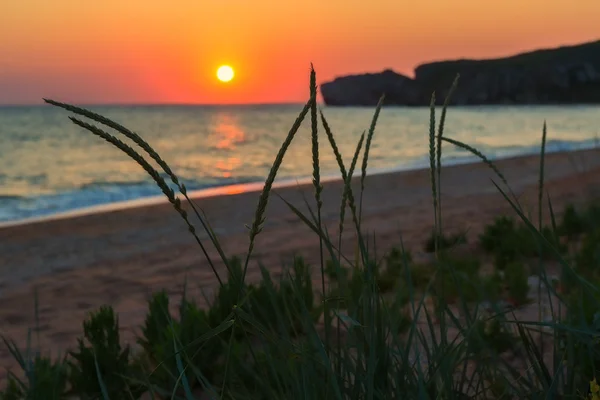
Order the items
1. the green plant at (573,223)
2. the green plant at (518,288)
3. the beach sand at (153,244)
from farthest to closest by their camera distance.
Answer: the green plant at (573,223) < the beach sand at (153,244) < the green plant at (518,288)

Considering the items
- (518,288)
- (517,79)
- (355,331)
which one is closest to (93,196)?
(518,288)

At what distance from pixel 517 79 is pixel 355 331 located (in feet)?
429

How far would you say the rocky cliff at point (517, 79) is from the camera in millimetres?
121438

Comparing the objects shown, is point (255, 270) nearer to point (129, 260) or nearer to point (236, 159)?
point (129, 260)

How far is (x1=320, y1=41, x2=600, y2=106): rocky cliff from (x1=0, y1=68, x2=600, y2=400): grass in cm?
11234

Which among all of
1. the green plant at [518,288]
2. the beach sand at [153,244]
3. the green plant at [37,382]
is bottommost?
the beach sand at [153,244]

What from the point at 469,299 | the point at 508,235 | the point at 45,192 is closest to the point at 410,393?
the point at 469,299

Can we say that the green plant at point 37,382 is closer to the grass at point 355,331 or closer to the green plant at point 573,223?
the grass at point 355,331

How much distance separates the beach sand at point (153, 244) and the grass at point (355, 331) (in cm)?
48

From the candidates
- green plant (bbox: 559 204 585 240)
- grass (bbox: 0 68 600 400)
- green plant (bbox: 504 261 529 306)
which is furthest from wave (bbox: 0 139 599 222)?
green plant (bbox: 504 261 529 306)

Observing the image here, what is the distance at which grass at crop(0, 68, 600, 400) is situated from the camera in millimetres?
1095

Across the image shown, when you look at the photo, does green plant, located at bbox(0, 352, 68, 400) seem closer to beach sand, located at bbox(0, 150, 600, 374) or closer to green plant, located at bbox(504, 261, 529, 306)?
beach sand, located at bbox(0, 150, 600, 374)

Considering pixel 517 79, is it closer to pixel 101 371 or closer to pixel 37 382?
pixel 101 371

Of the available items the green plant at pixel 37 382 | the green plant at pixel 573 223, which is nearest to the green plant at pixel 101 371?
the green plant at pixel 37 382
